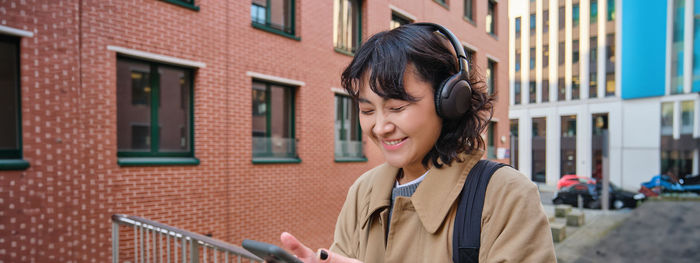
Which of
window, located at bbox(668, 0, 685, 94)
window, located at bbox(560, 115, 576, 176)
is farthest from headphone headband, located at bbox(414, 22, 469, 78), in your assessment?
window, located at bbox(560, 115, 576, 176)

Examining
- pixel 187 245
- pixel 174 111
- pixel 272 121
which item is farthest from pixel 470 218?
pixel 272 121

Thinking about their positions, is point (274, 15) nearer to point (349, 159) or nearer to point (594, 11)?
point (349, 159)

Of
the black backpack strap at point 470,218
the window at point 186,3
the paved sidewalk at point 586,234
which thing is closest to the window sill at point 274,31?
the window at point 186,3

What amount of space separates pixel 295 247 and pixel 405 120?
561mm

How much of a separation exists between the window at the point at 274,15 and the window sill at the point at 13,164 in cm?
461

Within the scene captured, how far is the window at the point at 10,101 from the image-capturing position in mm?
5117

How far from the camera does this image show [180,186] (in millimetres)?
6707

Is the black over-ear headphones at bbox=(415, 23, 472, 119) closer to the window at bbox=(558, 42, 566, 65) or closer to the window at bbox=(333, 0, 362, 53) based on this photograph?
the window at bbox=(333, 0, 362, 53)

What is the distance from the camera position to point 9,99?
16.9 feet

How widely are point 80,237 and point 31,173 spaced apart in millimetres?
1178

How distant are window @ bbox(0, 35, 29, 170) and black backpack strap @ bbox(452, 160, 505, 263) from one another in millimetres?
6213

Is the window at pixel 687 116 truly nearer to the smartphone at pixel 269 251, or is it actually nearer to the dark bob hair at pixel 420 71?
the dark bob hair at pixel 420 71

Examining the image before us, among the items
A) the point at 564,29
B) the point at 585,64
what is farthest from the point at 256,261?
the point at 585,64

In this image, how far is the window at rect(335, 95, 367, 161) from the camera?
32.3 feet
